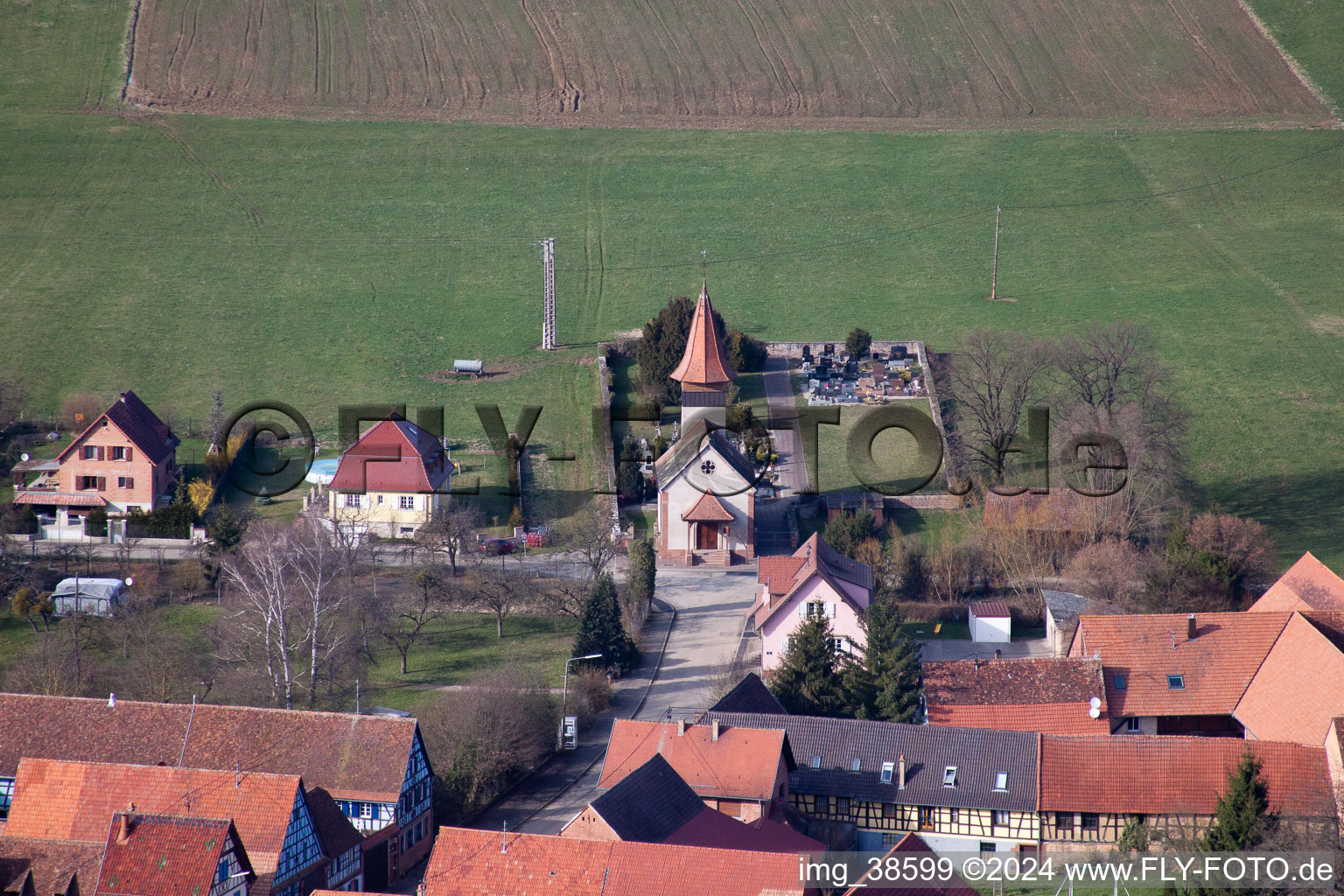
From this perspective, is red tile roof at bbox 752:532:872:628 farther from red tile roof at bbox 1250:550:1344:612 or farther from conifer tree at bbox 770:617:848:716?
red tile roof at bbox 1250:550:1344:612

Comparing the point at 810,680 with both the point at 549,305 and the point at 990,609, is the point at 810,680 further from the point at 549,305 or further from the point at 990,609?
the point at 549,305

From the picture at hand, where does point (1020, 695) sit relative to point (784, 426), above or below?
below

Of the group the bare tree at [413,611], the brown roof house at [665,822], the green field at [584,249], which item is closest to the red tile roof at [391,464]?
the green field at [584,249]

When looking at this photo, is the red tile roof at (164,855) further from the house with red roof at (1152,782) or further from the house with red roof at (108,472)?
the house with red roof at (108,472)

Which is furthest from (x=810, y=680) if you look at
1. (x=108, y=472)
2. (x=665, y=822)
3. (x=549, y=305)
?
Answer: (x=549, y=305)

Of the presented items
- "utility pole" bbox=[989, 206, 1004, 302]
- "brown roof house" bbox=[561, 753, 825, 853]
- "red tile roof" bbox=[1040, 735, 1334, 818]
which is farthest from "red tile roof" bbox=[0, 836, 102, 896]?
"utility pole" bbox=[989, 206, 1004, 302]

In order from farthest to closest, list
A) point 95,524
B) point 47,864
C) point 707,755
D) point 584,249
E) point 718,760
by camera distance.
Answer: point 584,249 < point 95,524 < point 707,755 < point 718,760 < point 47,864
